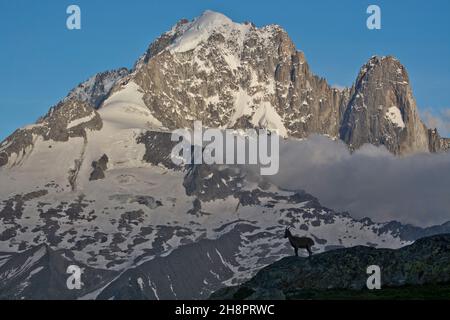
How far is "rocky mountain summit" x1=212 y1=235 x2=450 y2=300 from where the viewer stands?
76.8m

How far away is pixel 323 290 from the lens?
77.8 meters

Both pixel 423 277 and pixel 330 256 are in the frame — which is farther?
pixel 330 256

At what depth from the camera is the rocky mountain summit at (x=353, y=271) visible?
76.8 m

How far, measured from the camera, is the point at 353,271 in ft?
262
